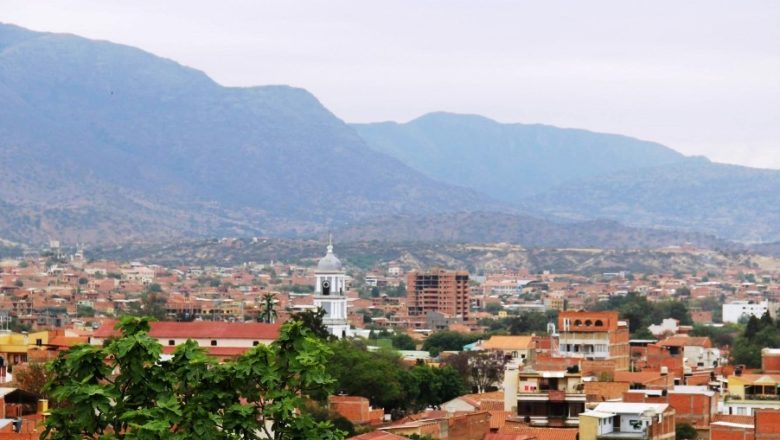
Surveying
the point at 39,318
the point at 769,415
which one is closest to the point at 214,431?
the point at 769,415

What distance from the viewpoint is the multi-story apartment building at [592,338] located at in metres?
76.7

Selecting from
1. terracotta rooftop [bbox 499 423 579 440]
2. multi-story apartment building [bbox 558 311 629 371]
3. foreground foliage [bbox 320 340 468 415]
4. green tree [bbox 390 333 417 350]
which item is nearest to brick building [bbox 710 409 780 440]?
terracotta rooftop [bbox 499 423 579 440]

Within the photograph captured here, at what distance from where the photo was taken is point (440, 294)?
178 m

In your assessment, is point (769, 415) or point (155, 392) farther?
point (769, 415)

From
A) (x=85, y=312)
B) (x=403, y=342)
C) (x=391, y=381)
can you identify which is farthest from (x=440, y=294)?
(x=391, y=381)

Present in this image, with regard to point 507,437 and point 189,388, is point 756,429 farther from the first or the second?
point 189,388

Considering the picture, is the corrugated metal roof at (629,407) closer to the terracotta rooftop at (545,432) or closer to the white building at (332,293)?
the terracotta rooftop at (545,432)

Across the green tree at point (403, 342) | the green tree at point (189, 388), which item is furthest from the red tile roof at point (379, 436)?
the green tree at point (403, 342)

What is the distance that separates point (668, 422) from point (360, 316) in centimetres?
10608

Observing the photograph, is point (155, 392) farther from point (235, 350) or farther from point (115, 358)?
point (235, 350)

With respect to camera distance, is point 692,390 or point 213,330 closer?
point 692,390

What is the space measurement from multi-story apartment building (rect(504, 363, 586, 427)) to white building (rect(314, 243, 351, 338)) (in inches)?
2232

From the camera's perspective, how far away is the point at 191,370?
26266mm

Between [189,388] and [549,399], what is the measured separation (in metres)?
28.1
